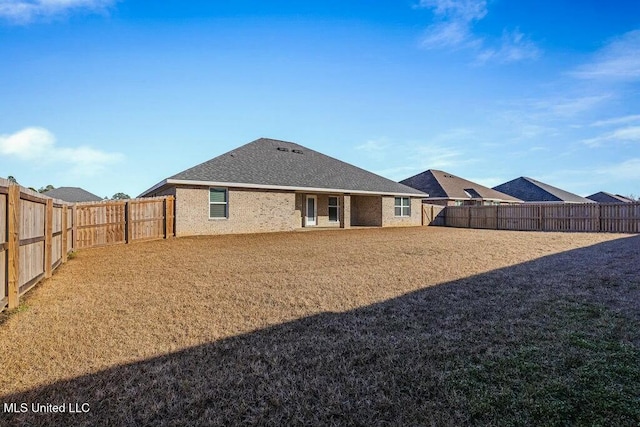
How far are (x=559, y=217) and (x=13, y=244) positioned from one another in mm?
26564

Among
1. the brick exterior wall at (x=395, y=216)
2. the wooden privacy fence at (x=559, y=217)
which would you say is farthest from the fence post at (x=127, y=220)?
the wooden privacy fence at (x=559, y=217)

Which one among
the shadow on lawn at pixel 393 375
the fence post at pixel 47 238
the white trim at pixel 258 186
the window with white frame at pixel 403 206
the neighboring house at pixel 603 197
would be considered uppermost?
the neighboring house at pixel 603 197

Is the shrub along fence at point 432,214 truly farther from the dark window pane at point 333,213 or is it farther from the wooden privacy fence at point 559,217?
the dark window pane at point 333,213

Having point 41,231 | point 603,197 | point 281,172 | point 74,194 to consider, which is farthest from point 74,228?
point 603,197

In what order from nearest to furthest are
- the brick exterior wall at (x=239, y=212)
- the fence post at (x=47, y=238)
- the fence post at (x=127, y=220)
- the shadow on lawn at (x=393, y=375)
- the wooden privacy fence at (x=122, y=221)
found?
the shadow on lawn at (x=393, y=375)
the fence post at (x=47, y=238)
the wooden privacy fence at (x=122, y=221)
the fence post at (x=127, y=220)
the brick exterior wall at (x=239, y=212)

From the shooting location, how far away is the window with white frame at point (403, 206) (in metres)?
25.5

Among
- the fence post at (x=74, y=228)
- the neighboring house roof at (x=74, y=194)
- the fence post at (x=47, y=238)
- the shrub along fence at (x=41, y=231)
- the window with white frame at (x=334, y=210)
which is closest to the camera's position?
the shrub along fence at (x=41, y=231)

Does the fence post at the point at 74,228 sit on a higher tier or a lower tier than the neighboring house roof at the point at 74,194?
lower

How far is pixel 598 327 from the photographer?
4.18 metres

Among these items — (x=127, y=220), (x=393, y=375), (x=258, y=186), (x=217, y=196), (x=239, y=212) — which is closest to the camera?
(x=393, y=375)

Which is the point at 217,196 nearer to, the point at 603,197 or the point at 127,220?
the point at 127,220

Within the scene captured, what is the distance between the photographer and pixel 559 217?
22.2 metres

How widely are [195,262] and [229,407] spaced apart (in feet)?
24.4

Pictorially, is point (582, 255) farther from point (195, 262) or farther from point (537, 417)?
point (195, 262)
